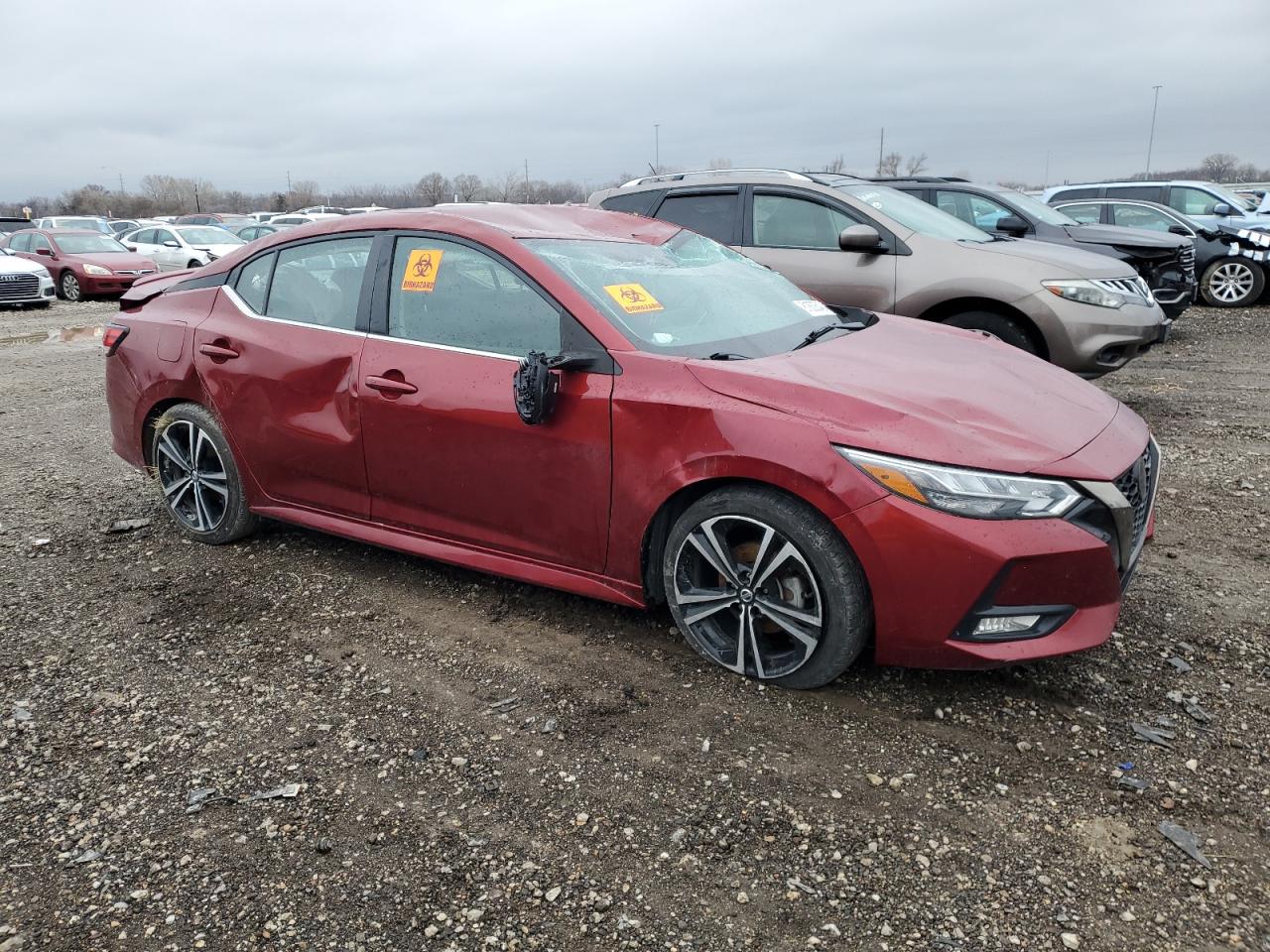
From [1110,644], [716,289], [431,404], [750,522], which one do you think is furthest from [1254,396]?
[431,404]

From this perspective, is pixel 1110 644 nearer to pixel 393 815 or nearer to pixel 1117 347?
pixel 393 815

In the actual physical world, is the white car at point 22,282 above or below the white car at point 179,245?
below

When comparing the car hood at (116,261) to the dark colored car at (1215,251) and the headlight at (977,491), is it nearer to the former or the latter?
the dark colored car at (1215,251)

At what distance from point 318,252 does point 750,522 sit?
240cm

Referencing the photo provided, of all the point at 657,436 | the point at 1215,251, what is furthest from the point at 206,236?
the point at 657,436

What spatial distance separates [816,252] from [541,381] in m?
4.05

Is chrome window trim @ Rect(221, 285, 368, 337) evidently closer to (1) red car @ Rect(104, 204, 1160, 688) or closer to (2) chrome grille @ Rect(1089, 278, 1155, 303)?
(1) red car @ Rect(104, 204, 1160, 688)

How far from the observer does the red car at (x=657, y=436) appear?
2898mm

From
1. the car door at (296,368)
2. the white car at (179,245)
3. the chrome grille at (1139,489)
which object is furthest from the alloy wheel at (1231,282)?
the white car at (179,245)

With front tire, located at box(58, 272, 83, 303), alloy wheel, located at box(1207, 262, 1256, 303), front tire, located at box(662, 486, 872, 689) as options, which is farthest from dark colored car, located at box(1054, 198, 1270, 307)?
front tire, located at box(58, 272, 83, 303)

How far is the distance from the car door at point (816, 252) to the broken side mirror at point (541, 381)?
3529mm

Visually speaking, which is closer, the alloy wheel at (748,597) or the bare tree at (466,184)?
the alloy wheel at (748,597)

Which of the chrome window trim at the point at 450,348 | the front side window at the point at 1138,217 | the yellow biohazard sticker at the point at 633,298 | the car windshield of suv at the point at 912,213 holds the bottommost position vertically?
the chrome window trim at the point at 450,348

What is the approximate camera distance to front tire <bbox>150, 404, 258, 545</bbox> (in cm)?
450
